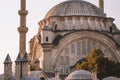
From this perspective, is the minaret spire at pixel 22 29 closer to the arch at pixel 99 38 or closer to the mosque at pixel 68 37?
the mosque at pixel 68 37

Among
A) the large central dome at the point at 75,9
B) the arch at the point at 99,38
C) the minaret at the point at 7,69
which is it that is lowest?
the minaret at the point at 7,69

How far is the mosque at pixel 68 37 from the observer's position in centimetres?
4597

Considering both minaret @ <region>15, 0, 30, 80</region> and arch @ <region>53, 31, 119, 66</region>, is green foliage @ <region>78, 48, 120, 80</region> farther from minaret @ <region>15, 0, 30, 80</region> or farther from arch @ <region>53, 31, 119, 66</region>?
arch @ <region>53, 31, 119, 66</region>

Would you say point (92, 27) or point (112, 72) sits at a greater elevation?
point (92, 27)

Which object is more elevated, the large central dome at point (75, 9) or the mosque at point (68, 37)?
the large central dome at point (75, 9)

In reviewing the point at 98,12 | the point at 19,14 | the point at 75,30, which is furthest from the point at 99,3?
the point at 19,14

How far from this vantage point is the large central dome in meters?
50.8

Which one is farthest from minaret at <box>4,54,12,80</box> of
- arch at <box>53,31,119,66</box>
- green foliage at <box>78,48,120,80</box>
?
arch at <box>53,31,119,66</box>

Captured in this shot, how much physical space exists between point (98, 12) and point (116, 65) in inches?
505

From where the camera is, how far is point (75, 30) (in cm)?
4800

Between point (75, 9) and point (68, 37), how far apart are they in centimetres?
541

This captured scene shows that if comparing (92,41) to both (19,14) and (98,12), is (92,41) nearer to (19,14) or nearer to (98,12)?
(98,12)

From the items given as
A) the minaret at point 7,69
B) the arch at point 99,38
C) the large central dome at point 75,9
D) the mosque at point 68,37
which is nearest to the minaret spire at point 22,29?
the mosque at point 68,37

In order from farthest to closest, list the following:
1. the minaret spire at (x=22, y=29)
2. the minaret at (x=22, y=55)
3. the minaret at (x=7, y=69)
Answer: the minaret spire at (x=22, y=29) < the minaret at (x=7, y=69) < the minaret at (x=22, y=55)
